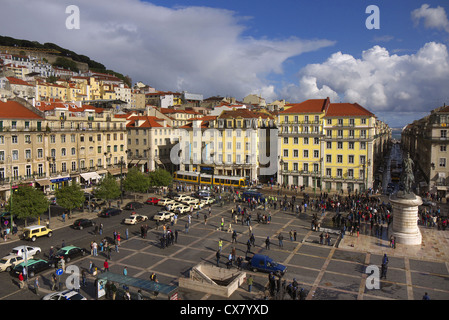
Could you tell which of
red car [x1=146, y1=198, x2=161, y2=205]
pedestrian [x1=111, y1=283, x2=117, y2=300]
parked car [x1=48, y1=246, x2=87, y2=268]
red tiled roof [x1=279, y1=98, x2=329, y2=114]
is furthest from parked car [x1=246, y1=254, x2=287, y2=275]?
red tiled roof [x1=279, y1=98, x2=329, y2=114]

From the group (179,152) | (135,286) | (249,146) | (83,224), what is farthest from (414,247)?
(179,152)

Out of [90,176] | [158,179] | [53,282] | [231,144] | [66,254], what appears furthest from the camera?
[231,144]

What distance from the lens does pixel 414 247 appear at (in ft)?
99.9

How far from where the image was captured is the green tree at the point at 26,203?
34219 mm

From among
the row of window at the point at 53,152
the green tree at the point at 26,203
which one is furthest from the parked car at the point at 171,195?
the green tree at the point at 26,203

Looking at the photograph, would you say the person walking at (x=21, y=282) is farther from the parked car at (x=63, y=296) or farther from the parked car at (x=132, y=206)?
the parked car at (x=132, y=206)

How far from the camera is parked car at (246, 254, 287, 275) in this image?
24.5 m

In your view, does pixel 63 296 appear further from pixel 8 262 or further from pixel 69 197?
pixel 69 197

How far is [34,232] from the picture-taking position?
32.4m

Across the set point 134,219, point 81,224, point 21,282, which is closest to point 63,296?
point 21,282

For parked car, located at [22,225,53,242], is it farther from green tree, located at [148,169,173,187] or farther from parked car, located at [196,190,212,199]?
parked car, located at [196,190,212,199]

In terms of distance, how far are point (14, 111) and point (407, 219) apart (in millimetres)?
47786

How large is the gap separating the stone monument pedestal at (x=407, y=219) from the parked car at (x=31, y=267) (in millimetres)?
28334

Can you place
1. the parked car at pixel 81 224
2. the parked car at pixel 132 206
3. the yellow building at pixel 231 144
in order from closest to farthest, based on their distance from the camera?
1. the parked car at pixel 81 224
2. the parked car at pixel 132 206
3. the yellow building at pixel 231 144
